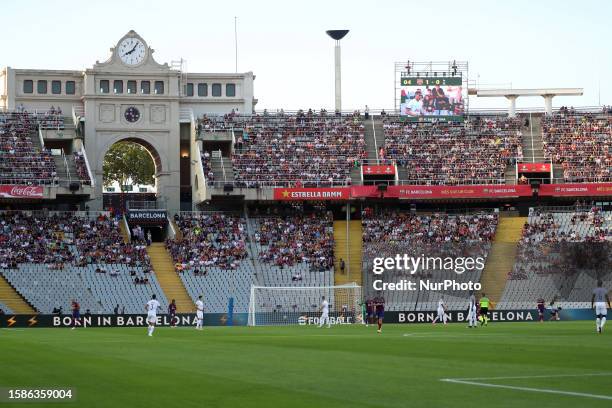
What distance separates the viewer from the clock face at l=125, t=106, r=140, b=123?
91188 millimetres

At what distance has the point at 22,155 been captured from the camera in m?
84.7

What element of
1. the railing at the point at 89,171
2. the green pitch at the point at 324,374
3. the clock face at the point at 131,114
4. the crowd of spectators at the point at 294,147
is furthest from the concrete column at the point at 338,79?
the green pitch at the point at 324,374

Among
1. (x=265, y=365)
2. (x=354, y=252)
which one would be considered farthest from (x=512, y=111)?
(x=265, y=365)

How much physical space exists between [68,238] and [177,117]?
53.9 ft

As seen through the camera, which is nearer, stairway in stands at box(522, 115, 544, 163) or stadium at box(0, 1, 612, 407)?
stadium at box(0, 1, 612, 407)

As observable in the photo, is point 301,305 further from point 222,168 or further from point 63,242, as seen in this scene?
point 222,168

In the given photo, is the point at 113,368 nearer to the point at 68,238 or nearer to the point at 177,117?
the point at 68,238

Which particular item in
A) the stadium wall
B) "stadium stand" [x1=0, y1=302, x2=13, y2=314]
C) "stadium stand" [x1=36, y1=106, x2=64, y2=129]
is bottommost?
the stadium wall

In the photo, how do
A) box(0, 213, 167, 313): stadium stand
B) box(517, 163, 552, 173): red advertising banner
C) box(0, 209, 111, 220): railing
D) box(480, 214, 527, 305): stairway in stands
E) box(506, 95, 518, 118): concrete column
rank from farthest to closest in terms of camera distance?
box(506, 95, 518, 118): concrete column < box(517, 163, 552, 173): red advertising banner < box(0, 209, 111, 220): railing < box(0, 213, 167, 313): stadium stand < box(480, 214, 527, 305): stairway in stands

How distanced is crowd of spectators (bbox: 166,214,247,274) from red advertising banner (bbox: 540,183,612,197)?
2251 centimetres

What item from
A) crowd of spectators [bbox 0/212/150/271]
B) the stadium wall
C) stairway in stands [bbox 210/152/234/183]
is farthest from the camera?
stairway in stands [bbox 210/152/234/183]

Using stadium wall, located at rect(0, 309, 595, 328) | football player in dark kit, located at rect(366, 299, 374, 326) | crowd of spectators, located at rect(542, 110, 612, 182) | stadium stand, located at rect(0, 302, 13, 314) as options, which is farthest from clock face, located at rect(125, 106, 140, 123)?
football player in dark kit, located at rect(366, 299, 374, 326)

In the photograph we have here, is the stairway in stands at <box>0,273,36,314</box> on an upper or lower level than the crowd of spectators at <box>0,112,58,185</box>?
lower

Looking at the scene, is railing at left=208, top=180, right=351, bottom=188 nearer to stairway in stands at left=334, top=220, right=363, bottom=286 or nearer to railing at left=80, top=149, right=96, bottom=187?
stairway in stands at left=334, top=220, right=363, bottom=286
